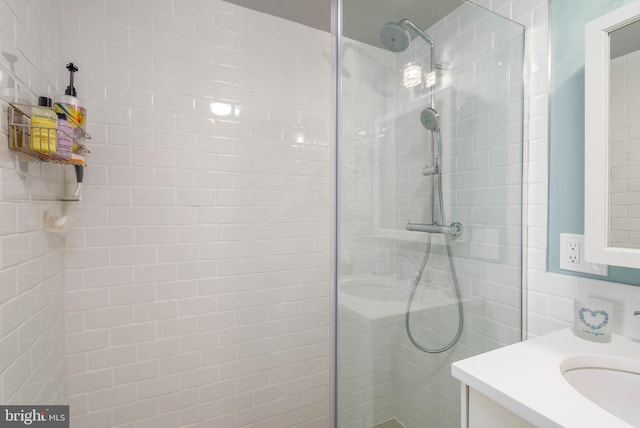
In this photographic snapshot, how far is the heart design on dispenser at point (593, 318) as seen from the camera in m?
0.95

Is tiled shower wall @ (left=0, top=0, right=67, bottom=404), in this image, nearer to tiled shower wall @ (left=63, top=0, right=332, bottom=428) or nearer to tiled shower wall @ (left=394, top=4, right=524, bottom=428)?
tiled shower wall @ (left=63, top=0, right=332, bottom=428)

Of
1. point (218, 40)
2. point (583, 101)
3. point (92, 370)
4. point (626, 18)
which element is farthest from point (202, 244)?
point (626, 18)

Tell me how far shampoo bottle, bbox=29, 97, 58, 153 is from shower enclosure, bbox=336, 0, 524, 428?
0.91 meters

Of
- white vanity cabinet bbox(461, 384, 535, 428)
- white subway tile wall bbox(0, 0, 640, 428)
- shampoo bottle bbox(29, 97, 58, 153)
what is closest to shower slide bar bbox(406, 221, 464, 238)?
→ white subway tile wall bbox(0, 0, 640, 428)

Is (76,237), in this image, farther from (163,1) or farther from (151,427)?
(163,1)

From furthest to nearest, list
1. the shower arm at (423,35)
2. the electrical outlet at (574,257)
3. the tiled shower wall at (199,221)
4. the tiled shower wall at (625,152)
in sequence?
the tiled shower wall at (199,221), the shower arm at (423,35), the electrical outlet at (574,257), the tiled shower wall at (625,152)

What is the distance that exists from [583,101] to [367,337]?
115 centimetres

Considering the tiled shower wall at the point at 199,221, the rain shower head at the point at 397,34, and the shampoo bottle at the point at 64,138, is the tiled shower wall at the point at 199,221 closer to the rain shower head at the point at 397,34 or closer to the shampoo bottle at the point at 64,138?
the shampoo bottle at the point at 64,138

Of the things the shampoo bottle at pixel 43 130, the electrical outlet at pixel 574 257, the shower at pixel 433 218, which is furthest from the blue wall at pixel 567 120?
the shampoo bottle at pixel 43 130

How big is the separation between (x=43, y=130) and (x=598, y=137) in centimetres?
171

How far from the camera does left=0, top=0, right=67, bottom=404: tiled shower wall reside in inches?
32.2

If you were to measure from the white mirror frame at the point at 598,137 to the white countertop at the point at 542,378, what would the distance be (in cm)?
27

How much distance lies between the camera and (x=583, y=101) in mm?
1060

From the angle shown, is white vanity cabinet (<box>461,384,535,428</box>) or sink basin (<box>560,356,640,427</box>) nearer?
white vanity cabinet (<box>461,384,535,428</box>)
